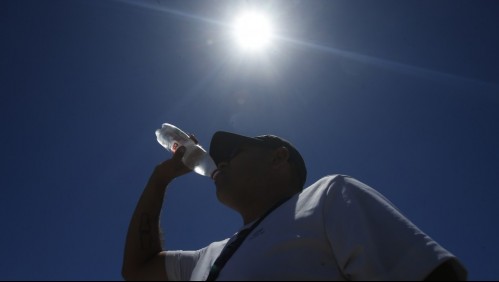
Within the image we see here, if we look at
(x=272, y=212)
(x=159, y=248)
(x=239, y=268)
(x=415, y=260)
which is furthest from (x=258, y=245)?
(x=159, y=248)

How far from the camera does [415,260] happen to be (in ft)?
4.98

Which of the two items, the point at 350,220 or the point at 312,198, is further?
the point at 312,198

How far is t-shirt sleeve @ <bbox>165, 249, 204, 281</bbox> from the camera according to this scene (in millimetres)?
2869

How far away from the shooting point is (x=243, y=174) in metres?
2.97

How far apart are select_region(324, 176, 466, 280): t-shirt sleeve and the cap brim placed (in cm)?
132

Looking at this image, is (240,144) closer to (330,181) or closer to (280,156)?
(280,156)

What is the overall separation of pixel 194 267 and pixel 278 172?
103 cm

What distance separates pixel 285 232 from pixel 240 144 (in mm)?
1264

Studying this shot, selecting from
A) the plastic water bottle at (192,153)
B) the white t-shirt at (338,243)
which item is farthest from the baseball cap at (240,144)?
the white t-shirt at (338,243)

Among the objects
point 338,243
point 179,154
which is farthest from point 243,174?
point 338,243

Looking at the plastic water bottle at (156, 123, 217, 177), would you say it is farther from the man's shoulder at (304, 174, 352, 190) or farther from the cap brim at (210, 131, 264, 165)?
the man's shoulder at (304, 174, 352, 190)

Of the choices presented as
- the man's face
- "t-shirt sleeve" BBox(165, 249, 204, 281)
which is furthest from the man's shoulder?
"t-shirt sleeve" BBox(165, 249, 204, 281)

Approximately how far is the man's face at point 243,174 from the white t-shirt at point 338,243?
2.08ft

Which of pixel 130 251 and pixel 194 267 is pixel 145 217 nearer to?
pixel 130 251
